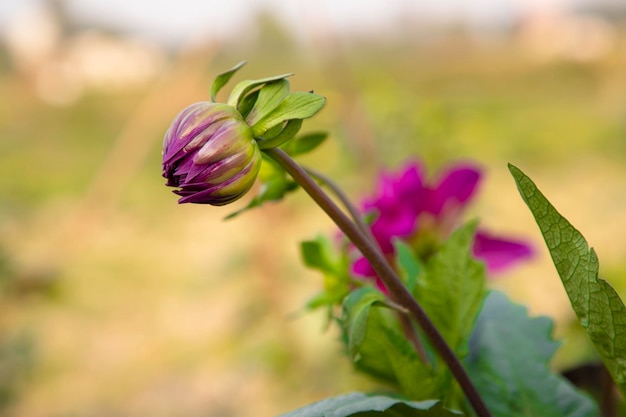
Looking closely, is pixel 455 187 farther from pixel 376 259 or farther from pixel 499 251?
pixel 376 259

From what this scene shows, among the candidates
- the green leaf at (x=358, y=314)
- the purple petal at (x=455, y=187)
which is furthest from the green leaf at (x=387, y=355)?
the purple petal at (x=455, y=187)

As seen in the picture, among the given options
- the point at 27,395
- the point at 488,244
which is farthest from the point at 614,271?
the point at 27,395

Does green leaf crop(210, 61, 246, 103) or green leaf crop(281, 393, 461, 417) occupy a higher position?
green leaf crop(210, 61, 246, 103)

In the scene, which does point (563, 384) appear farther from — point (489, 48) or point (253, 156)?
point (489, 48)

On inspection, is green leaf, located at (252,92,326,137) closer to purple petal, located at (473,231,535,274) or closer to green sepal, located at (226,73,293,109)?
green sepal, located at (226,73,293,109)

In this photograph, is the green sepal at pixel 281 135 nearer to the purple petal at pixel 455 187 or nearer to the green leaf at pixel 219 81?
the green leaf at pixel 219 81

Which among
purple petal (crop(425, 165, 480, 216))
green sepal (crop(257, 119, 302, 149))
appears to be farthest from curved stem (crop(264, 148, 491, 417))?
purple petal (crop(425, 165, 480, 216))
